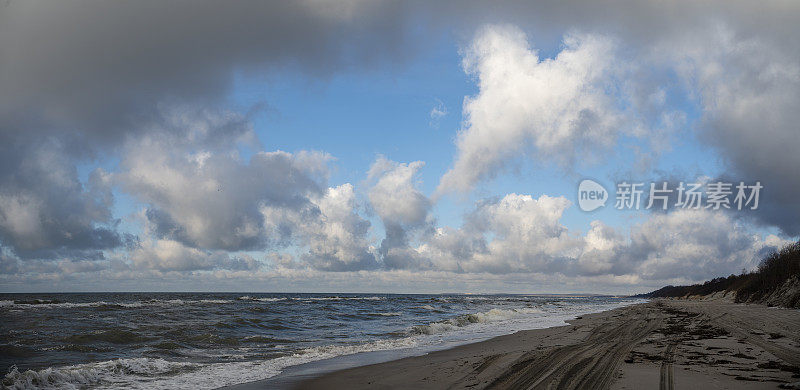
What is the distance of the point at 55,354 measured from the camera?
1393cm

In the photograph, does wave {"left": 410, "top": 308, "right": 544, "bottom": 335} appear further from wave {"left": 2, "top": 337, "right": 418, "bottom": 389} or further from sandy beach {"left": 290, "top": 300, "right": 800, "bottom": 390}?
wave {"left": 2, "top": 337, "right": 418, "bottom": 389}

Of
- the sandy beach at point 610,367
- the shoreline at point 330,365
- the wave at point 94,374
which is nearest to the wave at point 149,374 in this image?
the wave at point 94,374

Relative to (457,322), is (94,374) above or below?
above

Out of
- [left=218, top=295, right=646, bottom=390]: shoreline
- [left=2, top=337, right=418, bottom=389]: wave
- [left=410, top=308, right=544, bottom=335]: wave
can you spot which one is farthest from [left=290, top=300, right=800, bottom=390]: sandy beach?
[left=410, top=308, right=544, bottom=335]: wave

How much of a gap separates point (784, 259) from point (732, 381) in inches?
1650

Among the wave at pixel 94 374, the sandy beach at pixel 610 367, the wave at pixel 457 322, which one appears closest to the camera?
the sandy beach at pixel 610 367

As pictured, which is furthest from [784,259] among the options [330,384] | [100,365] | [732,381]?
[100,365]

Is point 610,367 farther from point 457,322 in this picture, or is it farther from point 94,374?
point 457,322

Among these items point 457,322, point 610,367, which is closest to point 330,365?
point 610,367

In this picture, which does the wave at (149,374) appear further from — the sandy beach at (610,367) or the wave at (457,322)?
the wave at (457,322)

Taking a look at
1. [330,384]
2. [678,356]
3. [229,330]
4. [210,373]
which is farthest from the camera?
[229,330]

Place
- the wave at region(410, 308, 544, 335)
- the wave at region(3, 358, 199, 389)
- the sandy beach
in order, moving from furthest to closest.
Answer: the wave at region(410, 308, 544, 335)
the wave at region(3, 358, 199, 389)
the sandy beach

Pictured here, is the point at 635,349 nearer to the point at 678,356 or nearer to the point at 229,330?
the point at 678,356

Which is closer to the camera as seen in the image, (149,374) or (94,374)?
(94,374)
